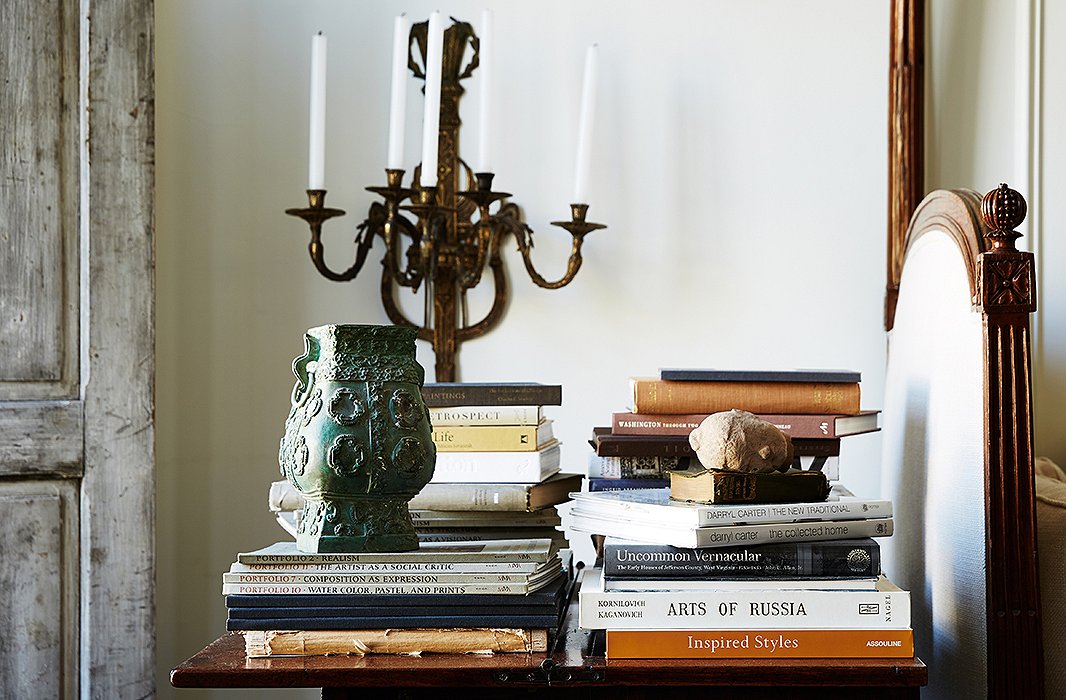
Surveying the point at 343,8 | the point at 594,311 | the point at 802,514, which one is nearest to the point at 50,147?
the point at 343,8

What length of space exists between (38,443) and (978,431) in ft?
4.21

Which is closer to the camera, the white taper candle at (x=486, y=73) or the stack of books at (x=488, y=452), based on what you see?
the stack of books at (x=488, y=452)

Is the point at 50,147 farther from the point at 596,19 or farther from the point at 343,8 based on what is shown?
the point at 596,19

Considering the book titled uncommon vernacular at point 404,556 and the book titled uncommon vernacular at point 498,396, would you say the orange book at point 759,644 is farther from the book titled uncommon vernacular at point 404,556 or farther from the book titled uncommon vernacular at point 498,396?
the book titled uncommon vernacular at point 498,396

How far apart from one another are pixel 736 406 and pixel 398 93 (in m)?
0.77

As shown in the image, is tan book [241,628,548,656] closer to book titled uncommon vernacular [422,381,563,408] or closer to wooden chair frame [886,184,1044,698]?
book titled uncommon vernacular [422,381,563,408]

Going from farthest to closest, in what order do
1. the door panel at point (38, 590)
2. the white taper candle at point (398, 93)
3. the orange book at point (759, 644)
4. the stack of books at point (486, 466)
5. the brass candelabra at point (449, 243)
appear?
the brass candelabra at point (449, 243)
the white taper candle at point (398, 93)
the door panel at point (38, 590)
the stack of books at point (486, 466)
the orange book at point (759, 644)

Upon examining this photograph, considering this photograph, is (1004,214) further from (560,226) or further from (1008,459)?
(560,226)

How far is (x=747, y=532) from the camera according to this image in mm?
1058

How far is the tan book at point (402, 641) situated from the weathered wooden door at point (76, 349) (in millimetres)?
690

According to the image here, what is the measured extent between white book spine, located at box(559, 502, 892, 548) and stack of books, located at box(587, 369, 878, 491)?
22 cm

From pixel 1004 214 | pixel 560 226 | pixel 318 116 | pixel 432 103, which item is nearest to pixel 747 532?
pixel 1004 214

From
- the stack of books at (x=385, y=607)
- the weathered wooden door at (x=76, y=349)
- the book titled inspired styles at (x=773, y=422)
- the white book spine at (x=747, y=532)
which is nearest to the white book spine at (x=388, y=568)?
the stack of books at (x=385, y=607)

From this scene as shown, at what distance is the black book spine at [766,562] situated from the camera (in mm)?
1054
